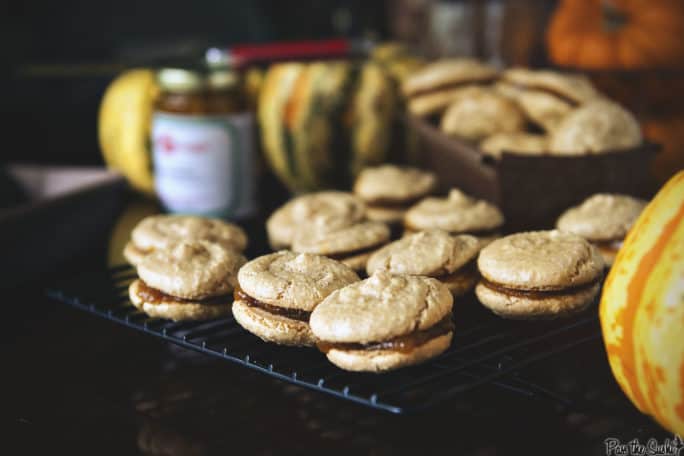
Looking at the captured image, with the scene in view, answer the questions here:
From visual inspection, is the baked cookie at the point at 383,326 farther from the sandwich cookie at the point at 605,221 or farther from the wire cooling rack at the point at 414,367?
the sandwich cookie at the point at 605,221

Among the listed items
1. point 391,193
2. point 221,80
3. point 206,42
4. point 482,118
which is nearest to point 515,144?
point 482,118

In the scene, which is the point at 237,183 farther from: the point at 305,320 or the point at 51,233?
the point at 305,320

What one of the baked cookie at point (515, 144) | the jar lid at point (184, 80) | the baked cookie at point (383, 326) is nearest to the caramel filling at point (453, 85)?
the baked cookie at point (515, 144)

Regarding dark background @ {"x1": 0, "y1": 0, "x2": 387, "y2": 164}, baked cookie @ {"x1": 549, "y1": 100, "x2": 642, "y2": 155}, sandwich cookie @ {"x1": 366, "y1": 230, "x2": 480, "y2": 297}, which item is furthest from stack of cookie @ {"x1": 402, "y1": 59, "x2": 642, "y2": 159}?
dark background @ {"x1": 0, "y1": 0, "x2": 387, "y2": 164}

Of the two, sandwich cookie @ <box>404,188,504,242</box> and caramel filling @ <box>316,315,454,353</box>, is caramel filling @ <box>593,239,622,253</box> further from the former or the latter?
caramel filling @ <box>316,315,454,353</box>

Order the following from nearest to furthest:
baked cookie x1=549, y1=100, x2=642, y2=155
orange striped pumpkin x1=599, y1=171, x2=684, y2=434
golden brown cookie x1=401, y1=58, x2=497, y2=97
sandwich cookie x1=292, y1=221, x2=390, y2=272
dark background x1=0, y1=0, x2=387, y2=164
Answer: orange striped pumpkin x1=599, y1=171, x2=684, y2=434, sandwich cookie x1=292, y1=221, x2=390, y2=272, baked cookie x1=549, y1=100, x2=642, y2=155, golden brown cookie x1=401, y1=58, x2=497, y2=97, dark background x1=0, y1=0, x2=387, y2=164

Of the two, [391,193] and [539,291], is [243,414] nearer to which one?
[539,291]

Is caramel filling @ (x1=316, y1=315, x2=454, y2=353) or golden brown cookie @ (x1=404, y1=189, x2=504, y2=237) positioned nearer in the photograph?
caramel filling @ (x1=316, y1=315, x2=454, y2=353)
